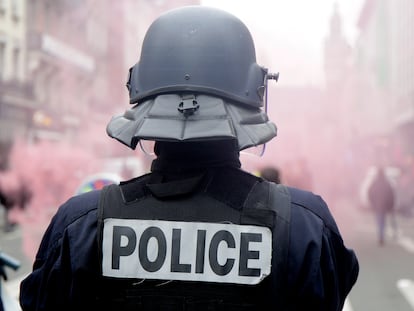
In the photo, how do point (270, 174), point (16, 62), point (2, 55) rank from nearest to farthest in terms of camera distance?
point (270, 174), point (2, 55), point (16, 62)

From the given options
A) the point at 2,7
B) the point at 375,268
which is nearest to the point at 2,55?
the point at 2,7

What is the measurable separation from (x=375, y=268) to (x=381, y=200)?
419 cm

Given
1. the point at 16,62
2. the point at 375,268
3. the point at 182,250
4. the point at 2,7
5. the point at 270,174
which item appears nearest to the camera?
the point at 182,250

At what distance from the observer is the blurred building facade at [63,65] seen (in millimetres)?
27938

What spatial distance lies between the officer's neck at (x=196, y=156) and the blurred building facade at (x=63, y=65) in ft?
75.8

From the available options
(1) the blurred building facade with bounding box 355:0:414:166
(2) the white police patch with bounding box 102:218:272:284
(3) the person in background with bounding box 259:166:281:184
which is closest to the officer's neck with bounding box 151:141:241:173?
(2) the white police patch with bounding box 102:218:272:284

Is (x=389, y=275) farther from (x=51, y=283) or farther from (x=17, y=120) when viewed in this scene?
(x=17, y=120)

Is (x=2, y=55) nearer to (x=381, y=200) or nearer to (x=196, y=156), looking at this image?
(x=381, y=200)

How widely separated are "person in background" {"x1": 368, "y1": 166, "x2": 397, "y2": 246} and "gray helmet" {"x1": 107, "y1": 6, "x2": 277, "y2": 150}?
1293cm

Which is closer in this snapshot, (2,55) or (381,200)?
(381,200)

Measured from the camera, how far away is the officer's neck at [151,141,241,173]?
5.87ft

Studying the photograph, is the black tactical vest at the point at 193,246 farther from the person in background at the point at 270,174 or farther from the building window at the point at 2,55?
the building window at the point at 2,55

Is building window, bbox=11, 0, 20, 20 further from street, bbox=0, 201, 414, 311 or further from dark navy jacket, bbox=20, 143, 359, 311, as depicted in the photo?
dark navy jacket, bbox=20, 143, 359, 311

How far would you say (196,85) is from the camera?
182 centimetres
